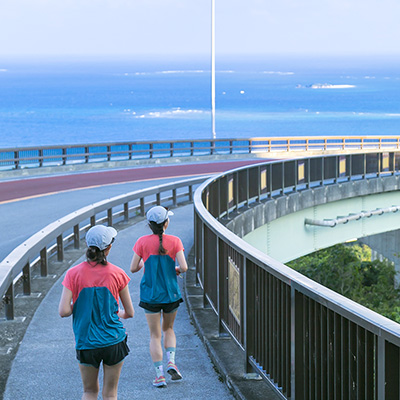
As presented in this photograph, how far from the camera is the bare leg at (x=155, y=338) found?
285 inches

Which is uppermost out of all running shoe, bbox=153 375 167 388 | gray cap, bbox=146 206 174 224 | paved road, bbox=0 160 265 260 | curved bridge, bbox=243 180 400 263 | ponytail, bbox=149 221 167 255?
gray cap, bbox=146 206 174 224

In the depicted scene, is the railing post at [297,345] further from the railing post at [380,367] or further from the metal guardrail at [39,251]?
the metal guardrail at [39,251]

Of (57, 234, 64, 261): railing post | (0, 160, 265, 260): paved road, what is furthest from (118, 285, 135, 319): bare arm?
(0, 160, 265, 260): paved road

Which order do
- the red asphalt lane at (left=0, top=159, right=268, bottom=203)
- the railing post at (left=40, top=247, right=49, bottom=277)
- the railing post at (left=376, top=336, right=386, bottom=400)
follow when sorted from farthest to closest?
the red asphalt lane at (left=0, top=159, right=268, bottom=203) < the railing post at (left=40, top=247, right=49, bottom=277) < the railing post at (left=376, top=336, right=386, bottom=400)

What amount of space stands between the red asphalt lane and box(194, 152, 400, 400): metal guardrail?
1725 centimetres

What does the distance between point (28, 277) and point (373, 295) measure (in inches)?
1260

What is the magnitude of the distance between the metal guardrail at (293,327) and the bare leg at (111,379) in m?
1.21

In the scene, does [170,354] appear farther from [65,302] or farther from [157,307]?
[65,302]

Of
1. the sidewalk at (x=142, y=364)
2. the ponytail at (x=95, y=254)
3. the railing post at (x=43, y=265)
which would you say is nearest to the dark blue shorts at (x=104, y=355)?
the ponytail at (x=95, y=254)

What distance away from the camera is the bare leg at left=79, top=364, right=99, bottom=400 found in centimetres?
584

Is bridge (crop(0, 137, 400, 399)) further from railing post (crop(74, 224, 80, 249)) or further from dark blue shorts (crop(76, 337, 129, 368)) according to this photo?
dark blue shorts (crop(76, 337, 129, 368))

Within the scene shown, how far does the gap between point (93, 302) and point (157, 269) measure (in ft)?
4.89

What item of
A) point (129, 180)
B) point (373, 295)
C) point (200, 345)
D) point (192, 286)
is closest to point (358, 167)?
point (129, 180)

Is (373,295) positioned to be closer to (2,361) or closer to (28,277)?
(28,277)
